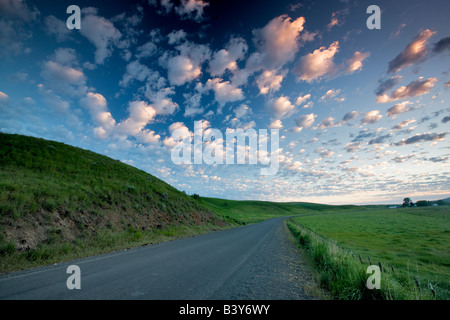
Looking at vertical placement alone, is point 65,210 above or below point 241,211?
above

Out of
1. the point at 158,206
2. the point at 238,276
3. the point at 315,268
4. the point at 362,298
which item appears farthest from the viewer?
the point at 158,206

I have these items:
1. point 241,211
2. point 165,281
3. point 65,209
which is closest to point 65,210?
point 65,209

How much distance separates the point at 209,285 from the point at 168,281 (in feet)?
3.44

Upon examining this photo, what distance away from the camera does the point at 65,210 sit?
1171 centimetres

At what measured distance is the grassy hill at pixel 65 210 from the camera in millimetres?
8508

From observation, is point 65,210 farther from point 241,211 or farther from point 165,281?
point 241,211

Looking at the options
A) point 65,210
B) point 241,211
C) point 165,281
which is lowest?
point 241,211

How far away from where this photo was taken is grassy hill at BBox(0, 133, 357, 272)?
27.9ft

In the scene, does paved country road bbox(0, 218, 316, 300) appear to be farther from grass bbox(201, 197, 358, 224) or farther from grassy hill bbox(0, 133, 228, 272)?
grass bbox(201, 197, 358, 224)

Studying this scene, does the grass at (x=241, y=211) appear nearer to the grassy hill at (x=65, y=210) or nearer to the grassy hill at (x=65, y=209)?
the grassy hill at (x=65, y=210)
